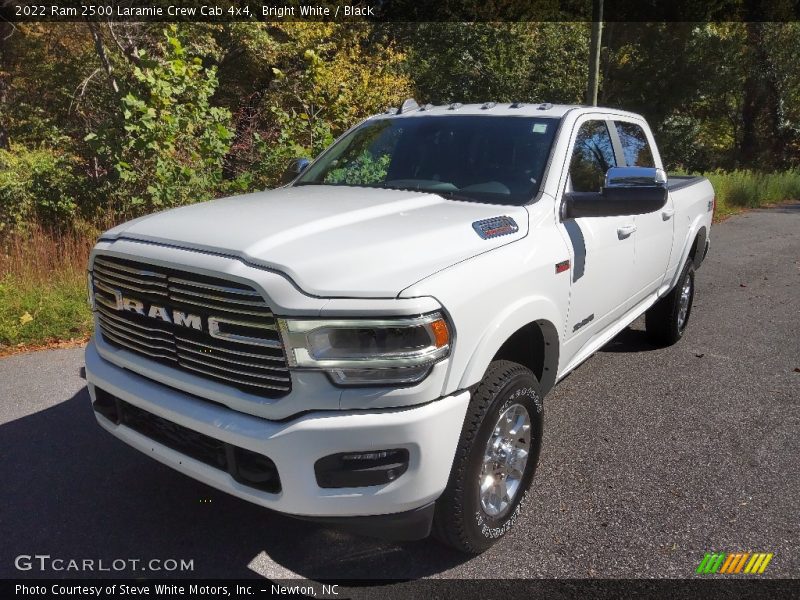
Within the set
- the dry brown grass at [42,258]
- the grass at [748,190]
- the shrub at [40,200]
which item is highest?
the shrub at [40,200]

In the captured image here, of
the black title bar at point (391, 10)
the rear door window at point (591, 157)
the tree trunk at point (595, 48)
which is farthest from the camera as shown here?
the tree trunk at point (595, 48)

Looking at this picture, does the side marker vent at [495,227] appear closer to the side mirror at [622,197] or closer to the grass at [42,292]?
the side mirror at [622,197]

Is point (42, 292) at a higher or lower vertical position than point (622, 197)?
lower

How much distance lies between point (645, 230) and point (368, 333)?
280cm

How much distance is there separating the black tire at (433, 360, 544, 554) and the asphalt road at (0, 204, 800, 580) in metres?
0.16

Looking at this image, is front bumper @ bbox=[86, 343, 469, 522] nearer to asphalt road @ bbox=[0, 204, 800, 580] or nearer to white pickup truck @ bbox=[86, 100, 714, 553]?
white pickup truck @ bbox=[86, 100, 714, 553]

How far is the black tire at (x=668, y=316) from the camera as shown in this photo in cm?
543

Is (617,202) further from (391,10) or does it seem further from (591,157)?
(391,10)

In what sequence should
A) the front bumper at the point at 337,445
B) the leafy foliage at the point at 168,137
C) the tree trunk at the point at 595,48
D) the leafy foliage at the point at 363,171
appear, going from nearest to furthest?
1. the front bumper at the point at 337,445
2. the leafy foliage at the point at 363,171
3. the leafy foliage at the point at 168,137
4. the tree trunk at the point at 595,48

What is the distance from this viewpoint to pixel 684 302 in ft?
19.0

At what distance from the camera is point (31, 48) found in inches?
677

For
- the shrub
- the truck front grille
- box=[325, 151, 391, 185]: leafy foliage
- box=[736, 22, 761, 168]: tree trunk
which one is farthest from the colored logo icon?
box=[736, 22, 761, 168]: tree trunk

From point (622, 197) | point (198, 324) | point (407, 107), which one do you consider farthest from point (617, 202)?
point (198, 324)

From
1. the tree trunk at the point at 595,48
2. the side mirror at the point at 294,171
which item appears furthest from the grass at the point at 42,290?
the tree trunk at the point at 595,48
